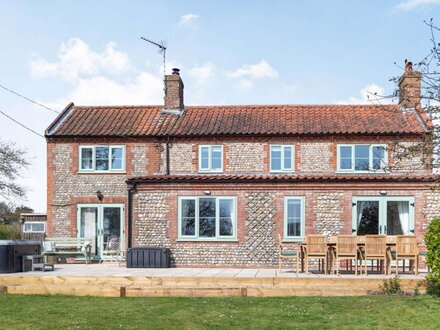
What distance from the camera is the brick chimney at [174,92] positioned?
25672 millimetres

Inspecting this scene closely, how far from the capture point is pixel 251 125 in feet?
79.2

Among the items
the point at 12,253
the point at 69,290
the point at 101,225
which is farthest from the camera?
the point at 101,225

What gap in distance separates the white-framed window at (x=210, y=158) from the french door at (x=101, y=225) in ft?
12.4

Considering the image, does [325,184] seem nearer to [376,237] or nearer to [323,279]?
[376,237]

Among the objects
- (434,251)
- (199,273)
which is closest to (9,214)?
(199,273)

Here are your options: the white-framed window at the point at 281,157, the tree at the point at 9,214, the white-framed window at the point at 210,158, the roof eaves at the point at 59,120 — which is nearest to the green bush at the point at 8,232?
the roof eaves at the point at 59,120

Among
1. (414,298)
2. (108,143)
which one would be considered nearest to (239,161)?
(108,143)

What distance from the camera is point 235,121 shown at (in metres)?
24.8

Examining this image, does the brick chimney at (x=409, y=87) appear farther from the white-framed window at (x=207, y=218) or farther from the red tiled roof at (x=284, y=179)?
the white-framed window at (x=207, y=218)

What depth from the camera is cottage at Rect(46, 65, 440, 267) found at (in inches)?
763

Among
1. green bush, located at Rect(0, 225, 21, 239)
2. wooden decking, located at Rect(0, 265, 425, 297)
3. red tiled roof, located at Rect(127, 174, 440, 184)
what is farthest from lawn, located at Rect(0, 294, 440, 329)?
green bush, located at Rect(0, 225, 21, 239)

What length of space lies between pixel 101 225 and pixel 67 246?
1.58 m

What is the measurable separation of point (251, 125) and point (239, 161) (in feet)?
5.80

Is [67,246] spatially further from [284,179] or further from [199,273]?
[284,179]
